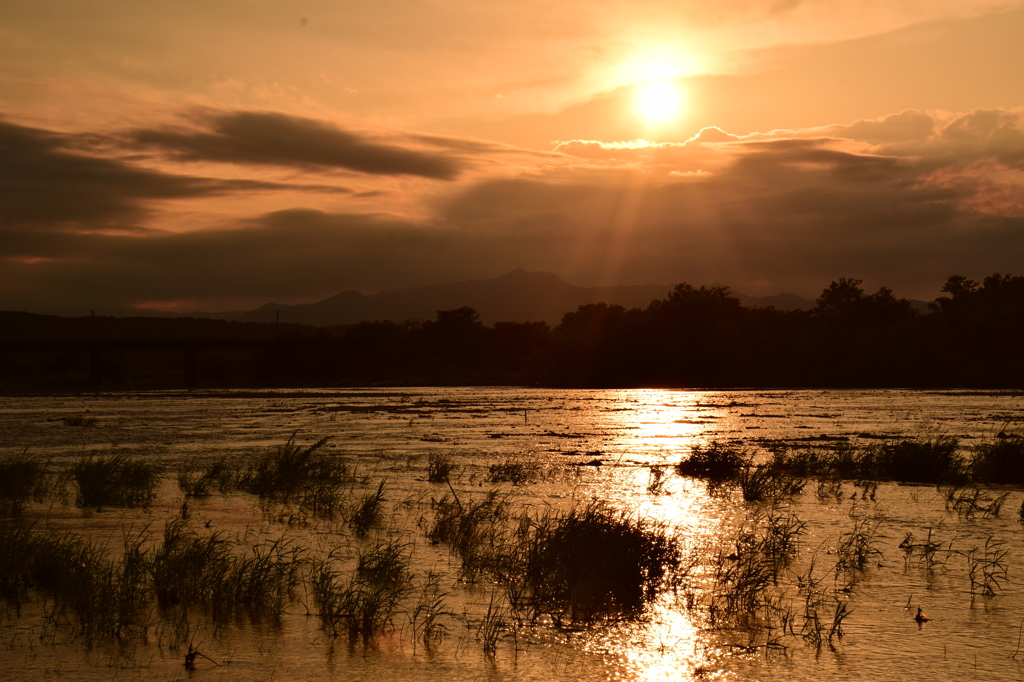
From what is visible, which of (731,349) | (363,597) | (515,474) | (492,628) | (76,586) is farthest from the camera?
(731,349)

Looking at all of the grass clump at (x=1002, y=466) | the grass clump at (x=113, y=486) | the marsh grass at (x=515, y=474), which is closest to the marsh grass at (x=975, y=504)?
the grass clump at (x=1002, y=466)

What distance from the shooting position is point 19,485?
17.9 meters

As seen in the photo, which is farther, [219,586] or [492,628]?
[219,586]

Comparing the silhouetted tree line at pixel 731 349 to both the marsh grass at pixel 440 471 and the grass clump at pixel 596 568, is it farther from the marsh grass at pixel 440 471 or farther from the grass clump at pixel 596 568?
the grass clump at pixel 596 568

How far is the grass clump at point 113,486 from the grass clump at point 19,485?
2.59 ft

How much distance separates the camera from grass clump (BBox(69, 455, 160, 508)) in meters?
17.1

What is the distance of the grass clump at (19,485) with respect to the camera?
16.0 m

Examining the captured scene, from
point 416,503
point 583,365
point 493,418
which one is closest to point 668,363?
point 583,365

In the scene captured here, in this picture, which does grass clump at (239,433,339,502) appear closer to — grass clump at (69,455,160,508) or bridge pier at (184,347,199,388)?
grass clump at (69,455,160,508)

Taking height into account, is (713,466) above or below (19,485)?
above

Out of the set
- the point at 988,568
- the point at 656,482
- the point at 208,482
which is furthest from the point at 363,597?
the point at 208,482

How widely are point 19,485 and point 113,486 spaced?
2.06 metres

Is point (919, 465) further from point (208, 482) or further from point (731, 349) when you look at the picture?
point (731, 349)

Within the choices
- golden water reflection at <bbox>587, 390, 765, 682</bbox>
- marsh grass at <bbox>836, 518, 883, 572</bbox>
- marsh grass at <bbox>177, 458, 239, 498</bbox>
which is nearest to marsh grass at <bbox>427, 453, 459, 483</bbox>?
golden water reflection at <bbox>587, 390, 765, 682</bbox>
